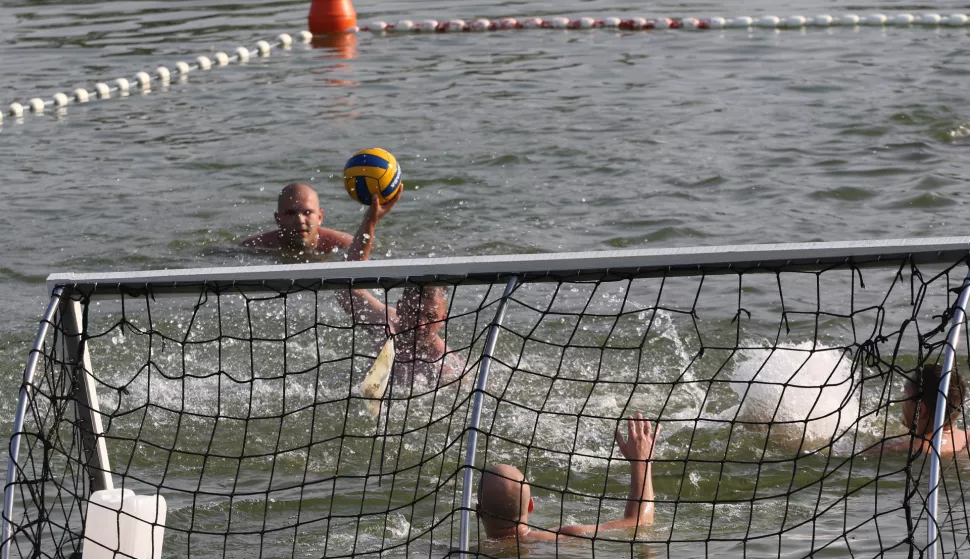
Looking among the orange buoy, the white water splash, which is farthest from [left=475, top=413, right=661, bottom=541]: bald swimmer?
the orange buoy

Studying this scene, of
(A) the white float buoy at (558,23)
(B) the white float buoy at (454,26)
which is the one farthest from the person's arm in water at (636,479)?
(A) the white float buoy at (558,23)

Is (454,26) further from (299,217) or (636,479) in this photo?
(636,479)

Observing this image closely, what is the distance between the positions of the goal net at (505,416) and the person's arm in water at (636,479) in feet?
0.23

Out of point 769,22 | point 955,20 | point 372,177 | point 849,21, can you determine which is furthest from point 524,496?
point 955,20

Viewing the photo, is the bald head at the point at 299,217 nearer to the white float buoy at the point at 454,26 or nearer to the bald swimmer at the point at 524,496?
the bald swimmer at the point at 524,496

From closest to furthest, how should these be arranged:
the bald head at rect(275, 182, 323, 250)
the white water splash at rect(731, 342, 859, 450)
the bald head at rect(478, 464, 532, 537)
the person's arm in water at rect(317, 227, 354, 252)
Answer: the bald head at rect(478, 464, 532, 537) < the white water splash at rect(731, 342, 859, 450) < the bald head at rect(275, 182, 323, 250) < the person's arm in water at rect(317, 227, 354, 252)

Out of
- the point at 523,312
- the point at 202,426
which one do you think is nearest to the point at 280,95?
the point at 523,312

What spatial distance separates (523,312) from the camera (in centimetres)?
719

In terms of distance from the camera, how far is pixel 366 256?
6.08 metres

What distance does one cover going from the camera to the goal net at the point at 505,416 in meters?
3.71

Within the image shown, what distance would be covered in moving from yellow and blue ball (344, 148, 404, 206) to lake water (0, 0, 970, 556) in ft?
5.57

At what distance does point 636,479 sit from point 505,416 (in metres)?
1.77

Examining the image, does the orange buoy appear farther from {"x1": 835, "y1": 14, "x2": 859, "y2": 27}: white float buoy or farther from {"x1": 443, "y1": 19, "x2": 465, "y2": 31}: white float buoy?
{"x1": 835, "y1": 14, "x2": 859, "y2": 27}: white float buoy

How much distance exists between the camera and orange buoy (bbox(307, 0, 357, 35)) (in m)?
16.5
